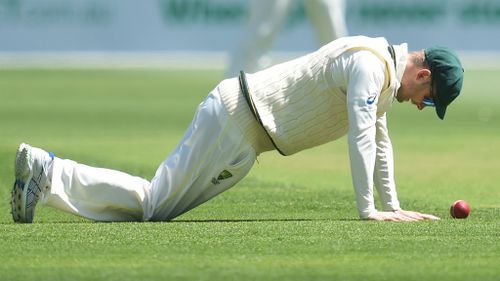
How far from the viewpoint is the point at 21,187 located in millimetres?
6520

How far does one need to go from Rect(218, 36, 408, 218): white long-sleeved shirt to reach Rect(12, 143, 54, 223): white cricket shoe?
939mm

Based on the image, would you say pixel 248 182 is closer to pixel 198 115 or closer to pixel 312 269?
pixel 198 115

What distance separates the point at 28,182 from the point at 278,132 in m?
1.21

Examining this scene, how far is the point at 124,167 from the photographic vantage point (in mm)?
9773

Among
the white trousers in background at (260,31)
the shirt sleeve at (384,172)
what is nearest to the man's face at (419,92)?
the shirt sleeve at (384,172)

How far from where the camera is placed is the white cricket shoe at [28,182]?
648 centimetres

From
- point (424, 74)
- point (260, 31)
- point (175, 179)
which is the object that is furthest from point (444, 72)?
point (260, 31)

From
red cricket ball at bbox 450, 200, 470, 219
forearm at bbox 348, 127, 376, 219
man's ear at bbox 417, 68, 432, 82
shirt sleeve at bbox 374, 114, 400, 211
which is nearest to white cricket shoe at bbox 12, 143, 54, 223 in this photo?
forearm at bbox 348, 127, 376, 219

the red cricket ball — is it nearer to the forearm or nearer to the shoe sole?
the forearm

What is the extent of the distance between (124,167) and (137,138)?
9.80ft

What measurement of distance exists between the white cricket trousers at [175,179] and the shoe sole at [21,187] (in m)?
0.16

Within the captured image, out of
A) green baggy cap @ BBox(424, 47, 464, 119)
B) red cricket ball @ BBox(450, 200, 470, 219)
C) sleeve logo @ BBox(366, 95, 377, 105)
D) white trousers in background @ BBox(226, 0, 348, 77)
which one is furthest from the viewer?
white trousers in background @ BBox(226, 0, 348, 77)

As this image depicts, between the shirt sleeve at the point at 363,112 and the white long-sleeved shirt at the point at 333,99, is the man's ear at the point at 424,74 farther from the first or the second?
the shirt sleeve at the point at 363,112

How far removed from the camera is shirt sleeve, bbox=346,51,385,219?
6203 millimetres
